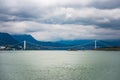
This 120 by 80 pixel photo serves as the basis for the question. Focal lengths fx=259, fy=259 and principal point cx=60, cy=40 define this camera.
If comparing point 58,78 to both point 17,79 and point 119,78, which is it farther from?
point 119,78

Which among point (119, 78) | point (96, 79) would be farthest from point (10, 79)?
point (119, 78)

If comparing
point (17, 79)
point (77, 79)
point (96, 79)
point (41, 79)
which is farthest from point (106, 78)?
point (17, 79)

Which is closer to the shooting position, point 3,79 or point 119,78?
point 3,79

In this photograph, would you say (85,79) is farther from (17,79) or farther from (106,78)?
(17,79)

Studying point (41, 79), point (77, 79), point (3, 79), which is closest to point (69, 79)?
point (77, 79)

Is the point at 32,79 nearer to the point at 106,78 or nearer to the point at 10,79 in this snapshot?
the point at 10,79

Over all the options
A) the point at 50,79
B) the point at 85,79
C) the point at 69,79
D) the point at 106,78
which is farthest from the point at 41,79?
the point at 106,78

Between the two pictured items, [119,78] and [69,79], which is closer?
[69,79]
